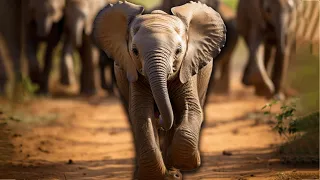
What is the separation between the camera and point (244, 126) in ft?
35.9

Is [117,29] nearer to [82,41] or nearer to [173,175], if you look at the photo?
[173,175]

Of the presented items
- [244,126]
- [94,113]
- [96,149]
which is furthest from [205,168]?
[94,113]

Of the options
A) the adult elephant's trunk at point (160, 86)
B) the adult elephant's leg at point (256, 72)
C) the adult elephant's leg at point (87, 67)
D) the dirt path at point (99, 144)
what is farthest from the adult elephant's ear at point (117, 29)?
the adult elephant's leg at point (87, 67)

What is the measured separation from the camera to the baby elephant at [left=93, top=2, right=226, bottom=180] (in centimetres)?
609

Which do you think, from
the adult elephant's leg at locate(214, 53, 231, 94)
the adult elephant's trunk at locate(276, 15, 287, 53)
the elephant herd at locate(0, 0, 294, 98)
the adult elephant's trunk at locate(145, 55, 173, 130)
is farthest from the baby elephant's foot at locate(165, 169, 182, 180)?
the adult elephant's leg at locate(214, 53, 231, 94)

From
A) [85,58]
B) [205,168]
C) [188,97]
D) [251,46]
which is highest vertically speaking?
[188,97]

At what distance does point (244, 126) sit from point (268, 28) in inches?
88.5

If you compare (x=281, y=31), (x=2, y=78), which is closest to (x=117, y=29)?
(x=281, y=31)

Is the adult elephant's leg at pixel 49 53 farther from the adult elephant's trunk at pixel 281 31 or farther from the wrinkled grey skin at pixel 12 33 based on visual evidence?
the adult elephant's trunk at pixel 281 31

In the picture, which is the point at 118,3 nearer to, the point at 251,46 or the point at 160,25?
the point at 160,25

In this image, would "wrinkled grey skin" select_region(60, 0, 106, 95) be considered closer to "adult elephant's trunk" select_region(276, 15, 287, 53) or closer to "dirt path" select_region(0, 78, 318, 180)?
"dirt path" select_region(0, 78, 318, 180)

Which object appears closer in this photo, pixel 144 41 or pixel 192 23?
pixel 144 41

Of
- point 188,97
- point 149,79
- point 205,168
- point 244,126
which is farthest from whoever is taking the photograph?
point 244,126

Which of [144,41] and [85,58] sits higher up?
[144,41]
